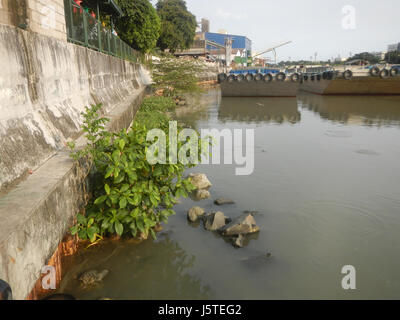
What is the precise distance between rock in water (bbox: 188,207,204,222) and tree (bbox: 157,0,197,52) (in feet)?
133

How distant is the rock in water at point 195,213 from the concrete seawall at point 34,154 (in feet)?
5.29

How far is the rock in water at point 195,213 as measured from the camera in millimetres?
4418

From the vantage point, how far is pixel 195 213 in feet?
14.7

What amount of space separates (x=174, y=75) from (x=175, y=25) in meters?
28.7

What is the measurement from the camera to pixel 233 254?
3611 millimetres

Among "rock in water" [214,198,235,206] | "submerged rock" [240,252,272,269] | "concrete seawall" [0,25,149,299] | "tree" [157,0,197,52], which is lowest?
"submerged rock" [240,252,272,269]

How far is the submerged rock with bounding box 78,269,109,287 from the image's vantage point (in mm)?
2975

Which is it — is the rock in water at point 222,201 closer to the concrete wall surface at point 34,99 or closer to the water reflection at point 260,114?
the concrete wall surface at point 34,99

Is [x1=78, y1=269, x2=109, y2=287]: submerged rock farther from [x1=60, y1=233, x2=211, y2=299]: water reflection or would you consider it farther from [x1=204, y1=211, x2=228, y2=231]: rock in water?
[x1=204, y1=211, x2=228, y2=231]: rock in water

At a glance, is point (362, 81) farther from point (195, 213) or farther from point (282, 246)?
point (282, 246)

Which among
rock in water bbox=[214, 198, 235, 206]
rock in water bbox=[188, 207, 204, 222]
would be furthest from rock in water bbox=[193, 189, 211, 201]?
rock in water bbox=[188, 207, 204, 222]

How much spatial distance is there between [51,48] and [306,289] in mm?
4173

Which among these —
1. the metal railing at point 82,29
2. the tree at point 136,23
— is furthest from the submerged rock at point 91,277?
the tree at point 136,23
